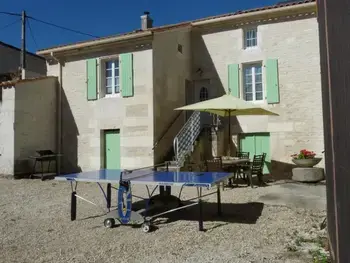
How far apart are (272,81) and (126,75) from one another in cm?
541

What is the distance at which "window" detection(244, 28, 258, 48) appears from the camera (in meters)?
14.1

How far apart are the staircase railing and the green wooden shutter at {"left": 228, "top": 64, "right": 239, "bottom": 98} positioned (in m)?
1.87

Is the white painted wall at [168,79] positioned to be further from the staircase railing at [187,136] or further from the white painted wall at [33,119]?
the white painted wall at [33,119]

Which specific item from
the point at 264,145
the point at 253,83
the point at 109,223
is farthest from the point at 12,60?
the point at 109,223

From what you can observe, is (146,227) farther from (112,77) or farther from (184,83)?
(184,83)

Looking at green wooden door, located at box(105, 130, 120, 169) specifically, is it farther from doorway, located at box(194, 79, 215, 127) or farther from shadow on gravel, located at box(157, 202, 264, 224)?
shadow on gravel, located at box(157, 202, 264, 224)

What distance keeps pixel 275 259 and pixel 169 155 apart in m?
9.24

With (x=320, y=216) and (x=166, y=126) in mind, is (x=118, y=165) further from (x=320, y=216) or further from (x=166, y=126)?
(x=320, y=216)

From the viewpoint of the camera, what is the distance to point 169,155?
1349cm

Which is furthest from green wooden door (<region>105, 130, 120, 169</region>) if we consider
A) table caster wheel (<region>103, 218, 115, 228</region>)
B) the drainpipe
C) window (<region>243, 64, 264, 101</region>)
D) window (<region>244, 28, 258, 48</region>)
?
table caster wheel (<region>103, 218, 115, 228</region>)

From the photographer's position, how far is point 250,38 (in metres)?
14.2

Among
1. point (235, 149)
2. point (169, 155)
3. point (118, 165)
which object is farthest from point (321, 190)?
point (118, 165)

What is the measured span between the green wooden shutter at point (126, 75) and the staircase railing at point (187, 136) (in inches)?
92.0

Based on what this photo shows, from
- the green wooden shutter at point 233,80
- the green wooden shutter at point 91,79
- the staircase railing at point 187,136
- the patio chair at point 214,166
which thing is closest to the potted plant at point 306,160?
the patio chair at point 214,166
